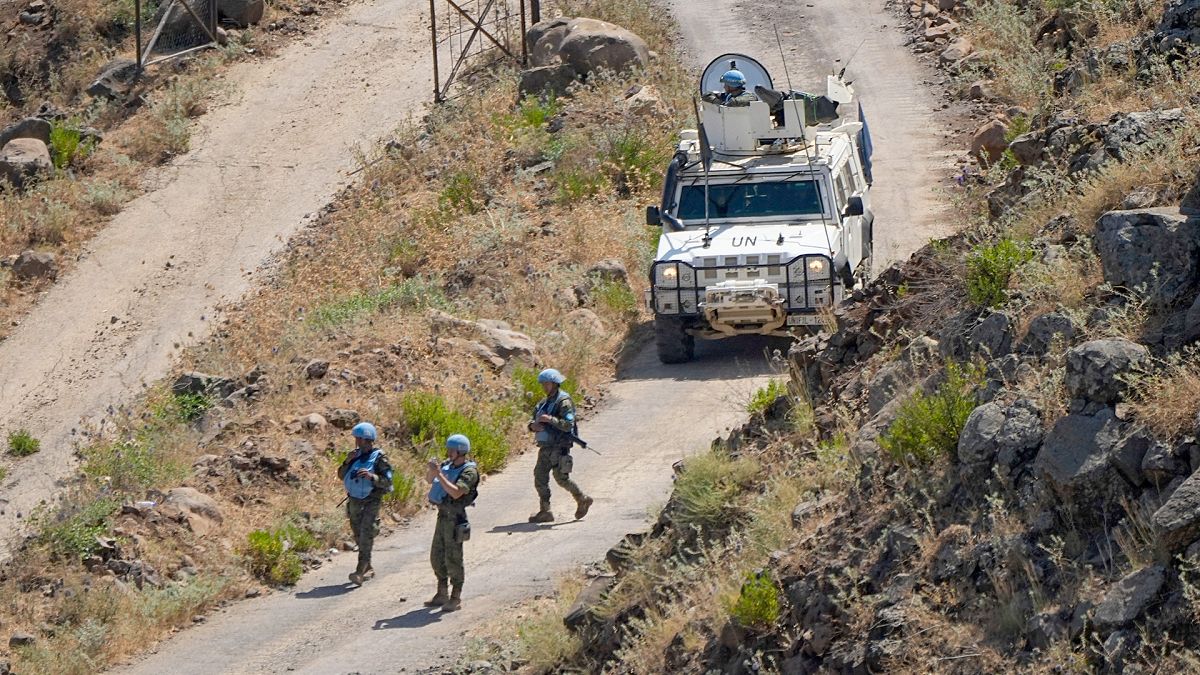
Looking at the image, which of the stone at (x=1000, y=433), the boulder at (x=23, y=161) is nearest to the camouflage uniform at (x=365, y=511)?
the stone at (x=1000, y=433)

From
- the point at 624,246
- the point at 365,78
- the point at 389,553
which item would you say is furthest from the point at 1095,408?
the point at 365,78

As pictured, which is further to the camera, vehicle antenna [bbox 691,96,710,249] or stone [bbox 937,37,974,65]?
stone [bbox 937,37,974,65]

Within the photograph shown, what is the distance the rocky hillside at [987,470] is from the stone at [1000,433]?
0.04 ft

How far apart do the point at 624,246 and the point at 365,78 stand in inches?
488

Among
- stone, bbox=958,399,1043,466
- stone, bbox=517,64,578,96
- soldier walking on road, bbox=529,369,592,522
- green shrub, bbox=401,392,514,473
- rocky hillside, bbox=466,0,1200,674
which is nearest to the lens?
rocky hillside, bbox=466,0,1200,674

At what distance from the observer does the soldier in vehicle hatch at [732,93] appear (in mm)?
17703

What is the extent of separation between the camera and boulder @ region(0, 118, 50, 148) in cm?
2873

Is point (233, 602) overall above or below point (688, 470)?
below

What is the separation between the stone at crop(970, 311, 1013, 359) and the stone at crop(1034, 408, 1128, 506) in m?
1.21

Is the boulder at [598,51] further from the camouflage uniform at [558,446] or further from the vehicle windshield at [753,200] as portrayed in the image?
the camouflage uniform at [558,446]

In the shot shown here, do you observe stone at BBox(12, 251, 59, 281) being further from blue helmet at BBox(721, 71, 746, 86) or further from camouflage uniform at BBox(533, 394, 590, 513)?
camouflage uniform at BBox(533, 394, 590, 513)

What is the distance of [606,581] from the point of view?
1031 centimetres

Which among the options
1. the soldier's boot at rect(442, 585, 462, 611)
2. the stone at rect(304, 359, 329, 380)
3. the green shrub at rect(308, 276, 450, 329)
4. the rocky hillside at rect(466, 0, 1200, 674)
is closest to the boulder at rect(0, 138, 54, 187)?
the green shrub at rect(308, 276, 450, 329)

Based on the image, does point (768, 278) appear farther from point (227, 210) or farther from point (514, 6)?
point (514, 6)
